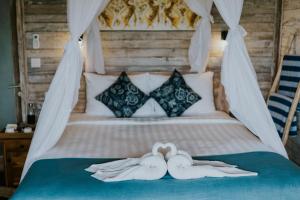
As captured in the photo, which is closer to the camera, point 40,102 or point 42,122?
point 42,122

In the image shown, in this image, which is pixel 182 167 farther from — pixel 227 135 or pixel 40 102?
pixel 40 102

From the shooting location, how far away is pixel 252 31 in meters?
4.34

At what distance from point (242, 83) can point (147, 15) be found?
158 centimetres

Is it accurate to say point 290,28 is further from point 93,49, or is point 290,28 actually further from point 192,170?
point 192,170

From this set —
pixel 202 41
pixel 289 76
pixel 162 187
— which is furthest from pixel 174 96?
pixel 162 187

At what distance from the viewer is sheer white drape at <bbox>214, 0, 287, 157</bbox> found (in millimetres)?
2924

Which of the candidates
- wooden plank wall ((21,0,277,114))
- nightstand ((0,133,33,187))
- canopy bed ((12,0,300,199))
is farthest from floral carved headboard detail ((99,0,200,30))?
nightstand ((0,133,33,187))

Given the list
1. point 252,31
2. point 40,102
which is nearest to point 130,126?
point 40,102

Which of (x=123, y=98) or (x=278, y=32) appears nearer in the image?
(x=123, y=98)

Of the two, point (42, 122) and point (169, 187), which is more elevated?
point (42, 122)

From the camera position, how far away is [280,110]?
3.94m

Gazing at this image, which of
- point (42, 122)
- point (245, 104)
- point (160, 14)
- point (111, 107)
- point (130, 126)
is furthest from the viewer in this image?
point (160, 14)

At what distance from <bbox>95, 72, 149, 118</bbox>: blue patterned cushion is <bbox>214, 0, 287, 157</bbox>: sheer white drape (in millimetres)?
981

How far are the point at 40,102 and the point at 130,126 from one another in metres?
1.26
